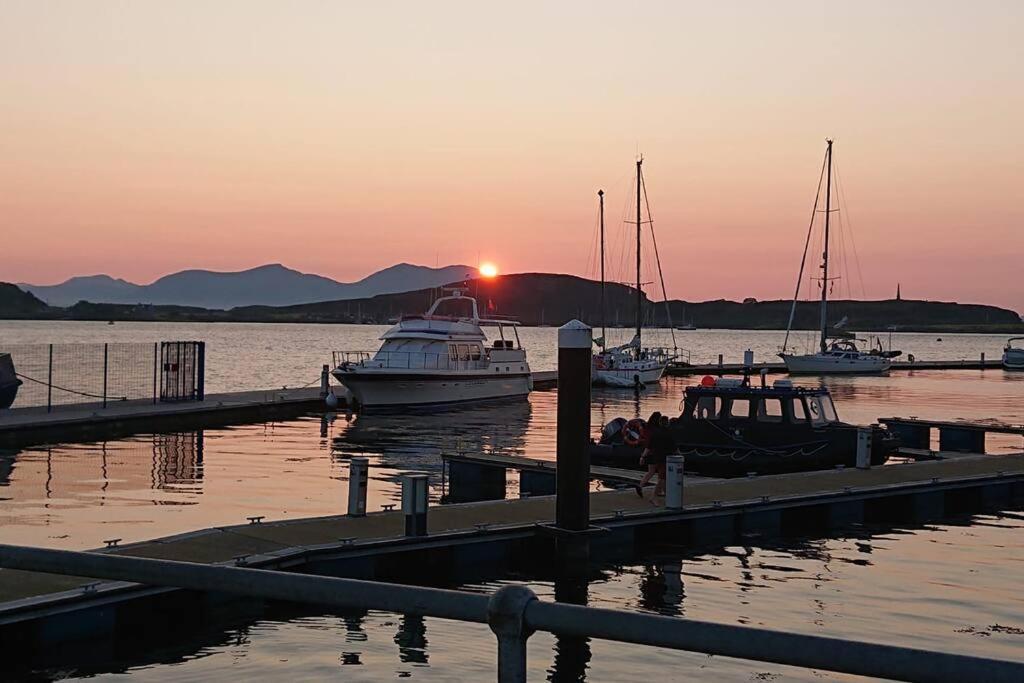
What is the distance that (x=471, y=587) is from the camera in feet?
51.7

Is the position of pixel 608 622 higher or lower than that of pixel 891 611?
higher

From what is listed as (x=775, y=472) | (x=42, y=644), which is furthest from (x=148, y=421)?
(x=42, y=644)

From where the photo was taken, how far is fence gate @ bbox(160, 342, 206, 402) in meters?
42.2

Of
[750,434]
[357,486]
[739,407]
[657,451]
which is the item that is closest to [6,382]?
[739,407]

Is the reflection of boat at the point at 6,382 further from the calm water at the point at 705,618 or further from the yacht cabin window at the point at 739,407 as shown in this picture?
the calm water at the point at 705,618

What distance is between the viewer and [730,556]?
60.7 ft

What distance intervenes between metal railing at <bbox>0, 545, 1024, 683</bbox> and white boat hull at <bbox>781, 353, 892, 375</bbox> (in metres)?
91.5

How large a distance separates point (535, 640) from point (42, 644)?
5.20 meters

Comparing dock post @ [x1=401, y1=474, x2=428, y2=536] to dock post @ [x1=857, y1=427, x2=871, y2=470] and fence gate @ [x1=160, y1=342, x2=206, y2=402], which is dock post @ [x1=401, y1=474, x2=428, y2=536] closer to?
dock post @ [x1=857, y1=427, x2=871, y2=470]

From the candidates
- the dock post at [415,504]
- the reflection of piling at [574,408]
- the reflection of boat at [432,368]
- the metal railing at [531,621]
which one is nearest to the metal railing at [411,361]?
the reflection of boat at [432,368]

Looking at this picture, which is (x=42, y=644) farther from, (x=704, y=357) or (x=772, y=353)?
(x=772, y=353)

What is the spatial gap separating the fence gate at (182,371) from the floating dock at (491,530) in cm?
2024

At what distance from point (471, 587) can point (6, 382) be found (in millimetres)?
26808

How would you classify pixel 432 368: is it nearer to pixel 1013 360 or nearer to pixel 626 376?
pixel 626 376
